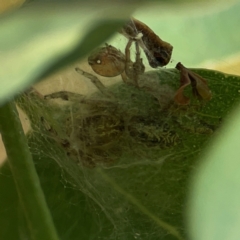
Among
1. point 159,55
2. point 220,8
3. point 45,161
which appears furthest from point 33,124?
point 220,8

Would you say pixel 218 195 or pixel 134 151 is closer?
pixel 218 195

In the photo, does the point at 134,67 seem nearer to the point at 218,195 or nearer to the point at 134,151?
the point at 134,151

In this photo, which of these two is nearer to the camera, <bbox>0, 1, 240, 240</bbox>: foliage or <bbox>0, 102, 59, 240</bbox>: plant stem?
<bbox>0, 102, 59, 240</bbox>: plant stem

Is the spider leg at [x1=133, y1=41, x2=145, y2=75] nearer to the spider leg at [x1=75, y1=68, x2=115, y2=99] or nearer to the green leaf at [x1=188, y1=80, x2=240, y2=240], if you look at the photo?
the spider leg at [x1=75, y1=68, x2=115, y2=99]

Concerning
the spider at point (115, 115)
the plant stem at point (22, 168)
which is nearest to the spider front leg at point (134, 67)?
the spider at point (115, 115)

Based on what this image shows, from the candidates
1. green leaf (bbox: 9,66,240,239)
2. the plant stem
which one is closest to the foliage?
green leaf (bbox: 9,66,240,239)

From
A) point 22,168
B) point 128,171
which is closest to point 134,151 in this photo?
point 128,171

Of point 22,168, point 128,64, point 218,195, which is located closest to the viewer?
point 218,195

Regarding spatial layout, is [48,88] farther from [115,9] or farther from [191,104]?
[115,9]
